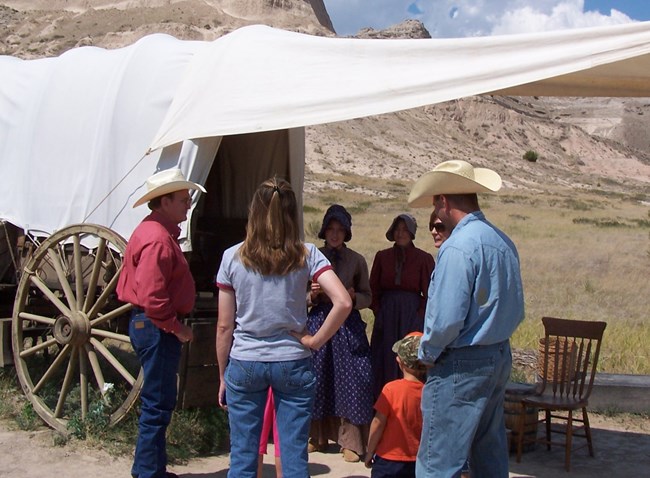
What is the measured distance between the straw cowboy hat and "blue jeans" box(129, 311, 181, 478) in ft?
5.33

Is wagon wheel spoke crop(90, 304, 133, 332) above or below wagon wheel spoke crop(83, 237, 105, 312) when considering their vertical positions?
below

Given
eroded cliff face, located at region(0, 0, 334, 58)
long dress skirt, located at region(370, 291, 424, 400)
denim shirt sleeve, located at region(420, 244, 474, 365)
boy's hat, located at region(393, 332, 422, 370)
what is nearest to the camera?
denim shirt sleeve, located at region(420, 244, 474, 365)

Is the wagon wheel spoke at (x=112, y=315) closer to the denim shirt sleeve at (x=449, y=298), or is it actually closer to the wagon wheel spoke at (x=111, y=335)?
the wagon wheel spoke at (x=111, y=335)

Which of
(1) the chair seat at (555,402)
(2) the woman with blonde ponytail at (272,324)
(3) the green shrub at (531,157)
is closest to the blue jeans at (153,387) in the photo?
(2) the woman with blonde ponytail at (272,324)

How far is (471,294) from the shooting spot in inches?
132

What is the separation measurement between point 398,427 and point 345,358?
4.51ft

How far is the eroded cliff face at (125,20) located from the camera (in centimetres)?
7206

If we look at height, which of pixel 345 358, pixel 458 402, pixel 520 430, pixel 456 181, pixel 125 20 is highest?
pixel 125 20

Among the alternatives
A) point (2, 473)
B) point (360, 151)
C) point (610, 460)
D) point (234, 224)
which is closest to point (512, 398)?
point (610, 460)

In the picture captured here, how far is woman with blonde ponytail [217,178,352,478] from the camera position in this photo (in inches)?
143

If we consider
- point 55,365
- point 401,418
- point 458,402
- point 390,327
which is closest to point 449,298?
point 458,402

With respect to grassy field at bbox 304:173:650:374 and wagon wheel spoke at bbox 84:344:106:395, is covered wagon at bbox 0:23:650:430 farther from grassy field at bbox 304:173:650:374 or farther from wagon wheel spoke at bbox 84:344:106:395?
grassy field at bbox 304:173:650:374

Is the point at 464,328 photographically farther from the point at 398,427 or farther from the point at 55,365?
the point at 55,365

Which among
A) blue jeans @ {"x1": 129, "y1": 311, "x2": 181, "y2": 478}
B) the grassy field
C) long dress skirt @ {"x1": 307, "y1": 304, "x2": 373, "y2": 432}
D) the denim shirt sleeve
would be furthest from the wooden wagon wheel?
the grassy field
